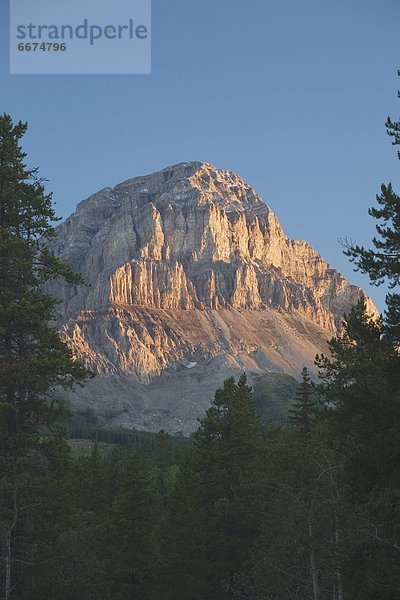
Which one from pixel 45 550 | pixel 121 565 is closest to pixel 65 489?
pixel 45 550

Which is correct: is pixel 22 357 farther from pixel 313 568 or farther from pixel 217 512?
pixel 217 512

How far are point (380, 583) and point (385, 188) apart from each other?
11.5m

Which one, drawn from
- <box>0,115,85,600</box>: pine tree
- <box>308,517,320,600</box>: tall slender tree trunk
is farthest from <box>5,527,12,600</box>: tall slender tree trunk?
<box>308,517,320,600</box>: tall slender tree trunk

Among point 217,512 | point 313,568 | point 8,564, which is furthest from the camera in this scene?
point 217,512

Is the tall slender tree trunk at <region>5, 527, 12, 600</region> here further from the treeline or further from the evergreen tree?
the evergreen tree

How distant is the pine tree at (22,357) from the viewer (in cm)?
2627

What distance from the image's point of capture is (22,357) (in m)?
27.6

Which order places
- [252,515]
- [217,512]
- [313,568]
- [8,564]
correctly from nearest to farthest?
[8,564] < [313,568] < [252,515] < [217,512]

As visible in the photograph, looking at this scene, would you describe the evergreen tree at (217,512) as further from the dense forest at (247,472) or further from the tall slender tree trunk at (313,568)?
the tall slender tree trunk at (313,568)

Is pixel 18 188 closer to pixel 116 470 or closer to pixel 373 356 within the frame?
pixel 373 356

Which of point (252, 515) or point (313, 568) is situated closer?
point (313, 568)

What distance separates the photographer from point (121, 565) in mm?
43375

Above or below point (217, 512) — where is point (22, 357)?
above

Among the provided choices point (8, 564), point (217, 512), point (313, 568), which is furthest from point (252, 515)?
point (8, 564)
